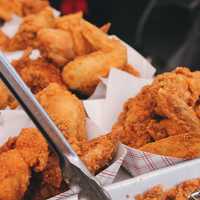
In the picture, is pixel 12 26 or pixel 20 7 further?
pixel 20 7

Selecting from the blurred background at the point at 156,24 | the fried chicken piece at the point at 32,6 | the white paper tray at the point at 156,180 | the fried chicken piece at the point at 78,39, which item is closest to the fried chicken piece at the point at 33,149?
the white paper tray at the point at 156,180

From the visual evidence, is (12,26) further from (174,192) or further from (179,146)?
(174,192)

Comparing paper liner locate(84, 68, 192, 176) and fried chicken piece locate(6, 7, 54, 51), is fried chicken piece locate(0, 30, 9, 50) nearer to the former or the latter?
fried chicken piece locate(6, 7, 54, 51)

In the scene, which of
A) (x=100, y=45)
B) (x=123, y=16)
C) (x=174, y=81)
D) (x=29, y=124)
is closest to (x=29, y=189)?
(x=29, y=124)

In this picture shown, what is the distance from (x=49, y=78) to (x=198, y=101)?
28.8 inches

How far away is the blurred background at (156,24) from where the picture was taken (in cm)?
430

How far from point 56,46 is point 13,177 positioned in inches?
39.8

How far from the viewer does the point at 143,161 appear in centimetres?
165

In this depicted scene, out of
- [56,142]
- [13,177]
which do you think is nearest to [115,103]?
[13,177]

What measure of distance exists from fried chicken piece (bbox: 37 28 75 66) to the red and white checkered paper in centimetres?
82

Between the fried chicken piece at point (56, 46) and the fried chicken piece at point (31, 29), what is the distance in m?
0.19

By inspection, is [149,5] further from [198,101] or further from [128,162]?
[128,162]

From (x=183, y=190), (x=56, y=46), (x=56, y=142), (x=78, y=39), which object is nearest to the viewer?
(x=56, y=142)

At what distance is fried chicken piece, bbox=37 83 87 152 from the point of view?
1726mm
